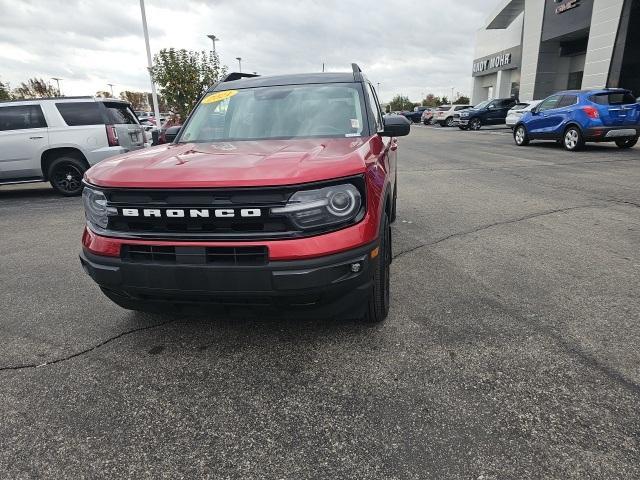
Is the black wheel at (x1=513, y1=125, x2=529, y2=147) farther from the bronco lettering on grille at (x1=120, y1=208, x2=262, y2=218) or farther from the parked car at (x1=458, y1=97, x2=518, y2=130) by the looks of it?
the bronco lettering on grille at (x1=120, y1=208, x2=262, y2=218)

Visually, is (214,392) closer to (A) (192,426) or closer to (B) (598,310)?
(A) (192,426)

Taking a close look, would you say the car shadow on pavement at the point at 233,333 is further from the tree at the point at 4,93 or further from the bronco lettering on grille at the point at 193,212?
the tree at the point at 4,93

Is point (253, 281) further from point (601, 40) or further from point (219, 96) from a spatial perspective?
point (601, 40)

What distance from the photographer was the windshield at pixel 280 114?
342cm

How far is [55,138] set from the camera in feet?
27.6

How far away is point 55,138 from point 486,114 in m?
25.4

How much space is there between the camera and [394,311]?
326 centimetres

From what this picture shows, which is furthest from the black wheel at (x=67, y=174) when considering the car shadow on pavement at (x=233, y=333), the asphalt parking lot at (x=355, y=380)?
the car shadow on pavement at (x=233, y=333)

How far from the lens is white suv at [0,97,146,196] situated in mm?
8398

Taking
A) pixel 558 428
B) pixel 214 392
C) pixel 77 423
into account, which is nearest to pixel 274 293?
pixel 214 392

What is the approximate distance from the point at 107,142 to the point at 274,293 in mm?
7713

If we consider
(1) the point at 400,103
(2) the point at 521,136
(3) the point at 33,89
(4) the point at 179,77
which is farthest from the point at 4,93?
(1) the point at 400,103

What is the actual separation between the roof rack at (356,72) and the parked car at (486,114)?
25.4 meters

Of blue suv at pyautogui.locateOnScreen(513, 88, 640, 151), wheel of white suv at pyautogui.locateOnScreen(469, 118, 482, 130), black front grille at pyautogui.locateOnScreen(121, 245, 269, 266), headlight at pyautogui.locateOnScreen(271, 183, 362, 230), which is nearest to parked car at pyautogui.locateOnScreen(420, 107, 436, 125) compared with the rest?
wheel of white suv at pyautogui.locateOnScreen(469, 118, 482, 130)
